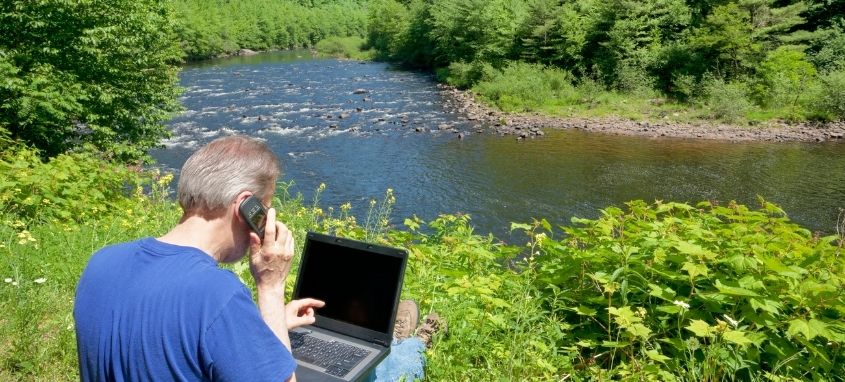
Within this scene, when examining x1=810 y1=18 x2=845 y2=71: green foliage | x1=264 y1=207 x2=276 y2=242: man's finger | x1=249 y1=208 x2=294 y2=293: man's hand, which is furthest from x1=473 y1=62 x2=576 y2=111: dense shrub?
x1=264 y1=207 x2=276 y2=242: man's finger

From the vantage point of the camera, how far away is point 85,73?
11367 mm

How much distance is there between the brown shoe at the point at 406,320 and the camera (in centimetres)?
327

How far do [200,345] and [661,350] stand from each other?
2.72 metres

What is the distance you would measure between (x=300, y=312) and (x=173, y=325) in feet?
3.23

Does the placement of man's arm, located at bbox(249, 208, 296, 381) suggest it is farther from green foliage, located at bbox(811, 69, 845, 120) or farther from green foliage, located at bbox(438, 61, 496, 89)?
green foliage, located at bbox(438, 61, 496, 89)

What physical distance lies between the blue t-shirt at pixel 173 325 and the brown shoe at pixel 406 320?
5.74 ft

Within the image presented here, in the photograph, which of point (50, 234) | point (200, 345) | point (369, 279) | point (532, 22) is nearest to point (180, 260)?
point (200, 345)

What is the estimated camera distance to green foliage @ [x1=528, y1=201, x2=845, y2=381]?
9.68ft

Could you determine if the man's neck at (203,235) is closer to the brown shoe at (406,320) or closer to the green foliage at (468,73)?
the brown shoe at (406,320)

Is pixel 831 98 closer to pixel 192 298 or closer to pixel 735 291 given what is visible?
pixel 735 291

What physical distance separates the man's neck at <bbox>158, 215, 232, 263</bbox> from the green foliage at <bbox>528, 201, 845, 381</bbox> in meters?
2.13

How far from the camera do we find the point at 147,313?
58.7 inches

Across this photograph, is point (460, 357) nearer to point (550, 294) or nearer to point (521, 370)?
point (521, 370)

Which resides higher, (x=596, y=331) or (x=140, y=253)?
(x=140, y=253)
